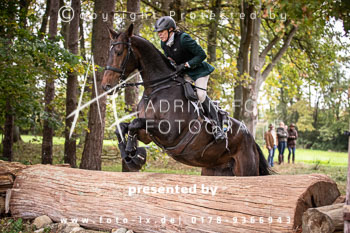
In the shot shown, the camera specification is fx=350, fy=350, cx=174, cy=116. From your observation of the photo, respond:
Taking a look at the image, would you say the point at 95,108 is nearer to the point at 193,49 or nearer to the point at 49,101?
A: the point at 49,101

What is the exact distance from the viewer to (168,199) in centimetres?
432

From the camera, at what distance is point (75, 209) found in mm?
5035

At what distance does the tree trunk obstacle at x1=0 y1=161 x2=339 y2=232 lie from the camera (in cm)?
361

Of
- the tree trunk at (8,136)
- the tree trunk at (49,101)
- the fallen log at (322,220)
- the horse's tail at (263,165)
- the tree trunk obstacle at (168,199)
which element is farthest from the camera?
the tree trunk at (49,101)

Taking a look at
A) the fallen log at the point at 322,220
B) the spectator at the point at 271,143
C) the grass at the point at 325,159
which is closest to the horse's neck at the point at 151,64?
the fallen log at the point at 322,220

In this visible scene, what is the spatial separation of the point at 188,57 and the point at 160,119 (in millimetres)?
1062

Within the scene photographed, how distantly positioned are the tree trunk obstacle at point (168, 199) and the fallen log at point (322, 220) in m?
0.16

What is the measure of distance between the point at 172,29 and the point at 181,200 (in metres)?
2.32

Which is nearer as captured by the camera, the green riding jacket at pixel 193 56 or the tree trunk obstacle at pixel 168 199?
the tree trunk obstacle at pixel 168 199

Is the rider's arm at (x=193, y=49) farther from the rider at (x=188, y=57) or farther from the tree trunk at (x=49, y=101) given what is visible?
the tree trunk at (x=49, y=101)

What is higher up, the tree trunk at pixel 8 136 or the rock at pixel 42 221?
the tree trunk at pixel 8 136

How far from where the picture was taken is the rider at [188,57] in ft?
15.8

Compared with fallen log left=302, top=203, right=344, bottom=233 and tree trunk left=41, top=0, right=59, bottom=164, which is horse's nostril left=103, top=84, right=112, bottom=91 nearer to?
fallen log left=302, top=203, right=344, bottom=233

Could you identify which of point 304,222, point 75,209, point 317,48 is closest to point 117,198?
point 75,209
